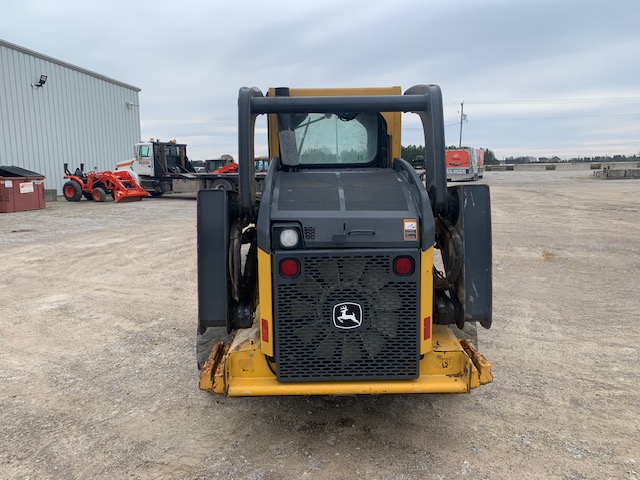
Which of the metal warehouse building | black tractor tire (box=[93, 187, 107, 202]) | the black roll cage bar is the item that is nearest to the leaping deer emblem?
the black roll cage bar

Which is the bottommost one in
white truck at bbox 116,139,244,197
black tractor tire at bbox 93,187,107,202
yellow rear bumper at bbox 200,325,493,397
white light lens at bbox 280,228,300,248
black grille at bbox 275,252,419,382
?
yellow rear bumper at bbox 200,325,493,397

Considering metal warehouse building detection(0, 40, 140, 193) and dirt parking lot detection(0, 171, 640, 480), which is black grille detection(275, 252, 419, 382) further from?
metal warehouse building detection(0, 40, 140, 193)

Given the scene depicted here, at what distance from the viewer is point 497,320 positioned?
18.6 ft

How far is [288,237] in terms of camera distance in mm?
3049

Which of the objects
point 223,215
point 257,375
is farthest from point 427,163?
point 257,375

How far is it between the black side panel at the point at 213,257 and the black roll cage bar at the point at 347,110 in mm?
178

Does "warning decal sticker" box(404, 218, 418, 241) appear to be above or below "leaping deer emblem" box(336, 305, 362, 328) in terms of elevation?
above

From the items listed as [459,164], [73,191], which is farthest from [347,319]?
[459,164]

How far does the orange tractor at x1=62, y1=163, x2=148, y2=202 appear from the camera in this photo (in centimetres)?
2162

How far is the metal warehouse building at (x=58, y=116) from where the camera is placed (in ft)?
72.1

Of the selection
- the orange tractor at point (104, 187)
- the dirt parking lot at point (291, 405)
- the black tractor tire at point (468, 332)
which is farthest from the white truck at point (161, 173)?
the black tractor tire at point (468, 332)

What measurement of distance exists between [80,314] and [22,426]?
2673mm

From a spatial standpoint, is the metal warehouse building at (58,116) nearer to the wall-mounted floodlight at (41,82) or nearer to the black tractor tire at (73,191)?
the wall-mounted floodlight at (41,82)

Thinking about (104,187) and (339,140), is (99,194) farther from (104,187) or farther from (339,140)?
(339,140)
